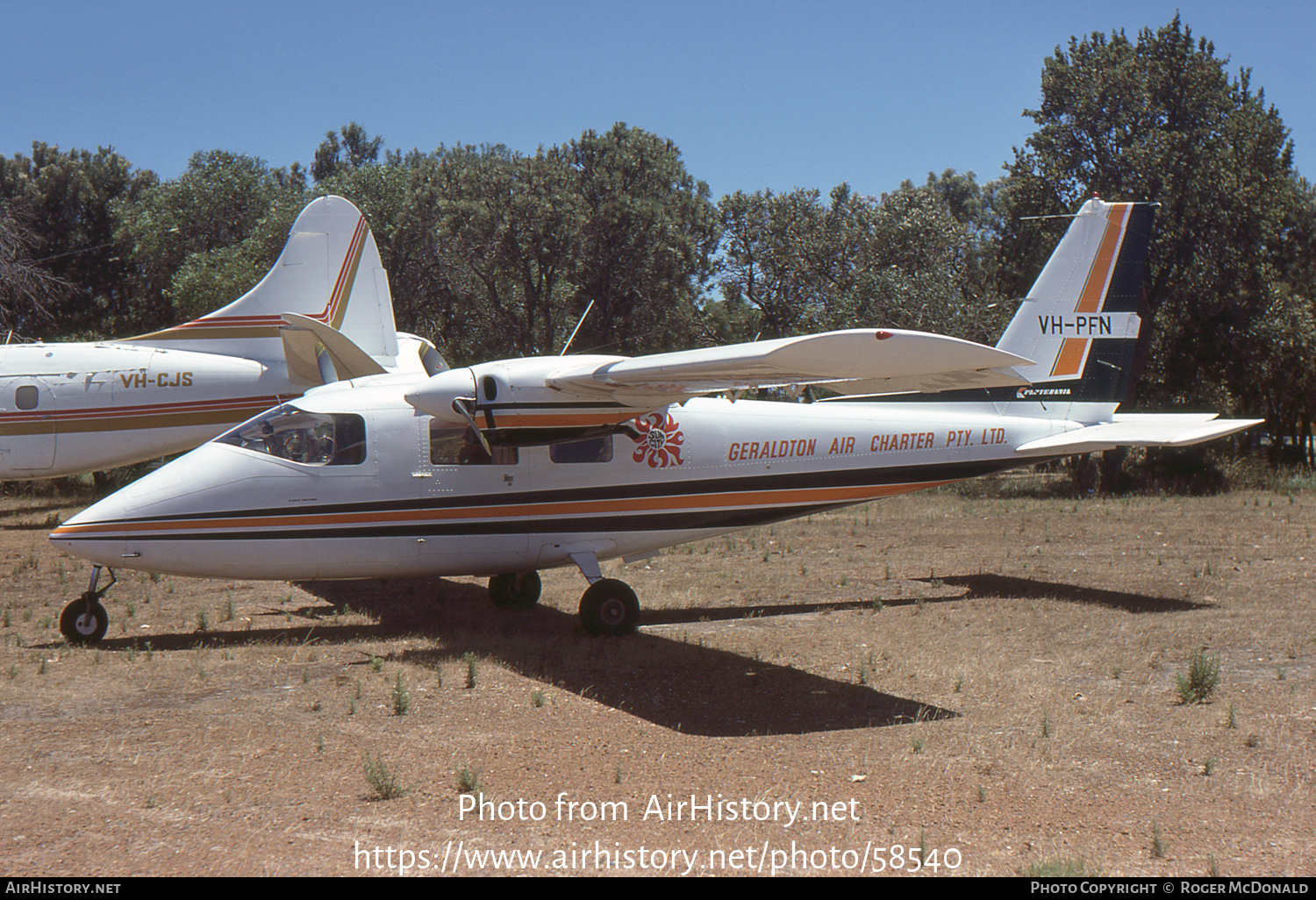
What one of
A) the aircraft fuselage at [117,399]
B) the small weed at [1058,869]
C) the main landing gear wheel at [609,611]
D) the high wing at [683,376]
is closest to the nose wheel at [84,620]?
the high wing at [683,376]

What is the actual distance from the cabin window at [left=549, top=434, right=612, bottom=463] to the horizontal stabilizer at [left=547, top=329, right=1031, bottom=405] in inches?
48.7

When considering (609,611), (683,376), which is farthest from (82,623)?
(683,376)

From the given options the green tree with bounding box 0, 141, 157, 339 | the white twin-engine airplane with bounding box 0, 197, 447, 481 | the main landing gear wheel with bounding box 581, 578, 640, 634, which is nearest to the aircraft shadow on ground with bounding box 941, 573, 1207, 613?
the main landing gear wheel with bounding box 581, 578, 640, 634

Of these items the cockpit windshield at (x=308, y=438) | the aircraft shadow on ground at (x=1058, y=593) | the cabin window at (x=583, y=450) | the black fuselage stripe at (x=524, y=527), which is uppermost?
the cockpit windshield at (x=308, y=438)

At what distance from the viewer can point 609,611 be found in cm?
1076

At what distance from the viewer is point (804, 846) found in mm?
5516

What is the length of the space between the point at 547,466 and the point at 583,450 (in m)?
0.48

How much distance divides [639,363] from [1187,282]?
25.3 meters

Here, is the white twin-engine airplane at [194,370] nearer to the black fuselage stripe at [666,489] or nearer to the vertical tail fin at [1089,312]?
the black fuselage stripe at [666,489]

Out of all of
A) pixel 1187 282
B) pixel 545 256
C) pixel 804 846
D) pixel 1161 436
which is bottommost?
A: pixel 804 846

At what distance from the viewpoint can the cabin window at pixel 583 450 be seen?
11.0 m

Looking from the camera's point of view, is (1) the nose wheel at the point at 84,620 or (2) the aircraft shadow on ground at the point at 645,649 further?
(1) the nose wheel at the point at 84,620
